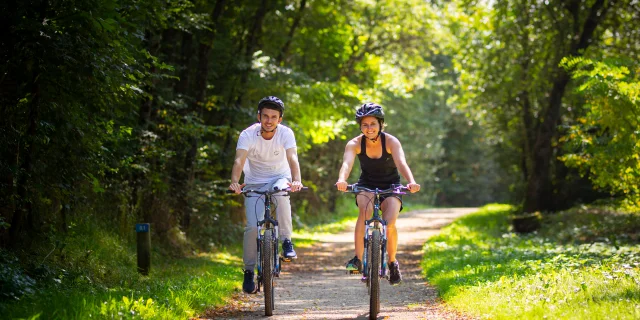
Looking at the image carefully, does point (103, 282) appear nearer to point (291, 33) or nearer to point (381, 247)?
point (381, 247)

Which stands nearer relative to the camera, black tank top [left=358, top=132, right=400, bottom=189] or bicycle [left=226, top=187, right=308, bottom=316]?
bicycle [left=226, top=187, right=308, bottom=316]

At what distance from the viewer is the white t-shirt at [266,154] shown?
816 centimetres

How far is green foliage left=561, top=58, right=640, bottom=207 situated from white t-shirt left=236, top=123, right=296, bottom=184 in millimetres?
7469

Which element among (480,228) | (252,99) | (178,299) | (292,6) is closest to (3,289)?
(178,299)

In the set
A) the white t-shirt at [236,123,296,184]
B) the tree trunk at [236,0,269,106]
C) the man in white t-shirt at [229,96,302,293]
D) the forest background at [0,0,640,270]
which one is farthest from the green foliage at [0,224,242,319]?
the tree trunk at [236,0,269,106]

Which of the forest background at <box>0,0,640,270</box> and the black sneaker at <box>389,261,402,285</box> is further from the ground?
the forest background at <box>0,0,640,270</box>

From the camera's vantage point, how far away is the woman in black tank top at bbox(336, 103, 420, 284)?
801 cm

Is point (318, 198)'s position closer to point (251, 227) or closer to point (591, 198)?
point (591, 198)

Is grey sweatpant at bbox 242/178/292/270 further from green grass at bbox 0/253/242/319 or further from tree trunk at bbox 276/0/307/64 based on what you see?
tree trunk at bbox 276/0/307/64

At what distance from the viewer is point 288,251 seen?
8.23 m

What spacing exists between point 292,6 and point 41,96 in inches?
558

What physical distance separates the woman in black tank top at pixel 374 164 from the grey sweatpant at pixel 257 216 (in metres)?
0.75

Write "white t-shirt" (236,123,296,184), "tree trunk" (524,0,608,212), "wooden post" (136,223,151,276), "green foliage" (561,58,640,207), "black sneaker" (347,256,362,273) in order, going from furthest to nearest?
"tree trunk" (524,0,608,212), "green foliage" (561,58,640,207), "wooden post" (136,223,151,276), "white t-shirt" (236,123,296,184), "black sneaker" (347,256,362,273)

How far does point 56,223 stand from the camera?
10.0 m
